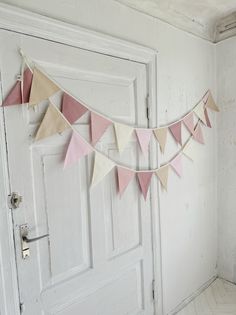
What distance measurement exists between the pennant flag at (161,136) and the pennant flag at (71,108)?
62 centimetres

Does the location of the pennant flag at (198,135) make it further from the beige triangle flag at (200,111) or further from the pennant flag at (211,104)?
the pennant flag at (211,104)

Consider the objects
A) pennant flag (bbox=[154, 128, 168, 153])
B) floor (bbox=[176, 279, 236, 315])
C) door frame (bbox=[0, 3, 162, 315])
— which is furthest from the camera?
floor (bbox=[176, 279, 236, 315])

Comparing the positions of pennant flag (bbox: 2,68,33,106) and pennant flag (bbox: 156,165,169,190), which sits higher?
pennant flag (bbox: 2,68,33,106)

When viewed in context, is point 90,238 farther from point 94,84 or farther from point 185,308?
point 185,308

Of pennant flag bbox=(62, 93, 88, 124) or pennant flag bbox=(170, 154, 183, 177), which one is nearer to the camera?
pennant flag bbox=(62, 93, 88, 124)

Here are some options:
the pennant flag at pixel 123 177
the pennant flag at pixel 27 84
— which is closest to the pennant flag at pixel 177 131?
the pennant flag at pixel 123 177

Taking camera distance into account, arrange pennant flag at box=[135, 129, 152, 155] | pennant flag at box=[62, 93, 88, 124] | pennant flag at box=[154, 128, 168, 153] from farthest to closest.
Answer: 1. pennant flag at box=[154, 128, 168, 153]
2. pennant flag at box=[135, 129, 152, 155]
3. pennant flag at box=[62, 93, 88, 124]

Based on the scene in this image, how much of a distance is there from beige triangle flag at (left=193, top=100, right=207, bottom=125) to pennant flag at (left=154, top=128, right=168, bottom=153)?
1.41 feet

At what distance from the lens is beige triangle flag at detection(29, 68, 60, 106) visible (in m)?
1.13

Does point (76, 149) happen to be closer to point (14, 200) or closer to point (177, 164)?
point (14, 200)

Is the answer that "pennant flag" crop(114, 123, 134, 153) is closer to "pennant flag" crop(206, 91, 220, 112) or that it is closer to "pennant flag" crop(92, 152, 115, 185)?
"pennant flag" crop(92, 152, 115, 185)

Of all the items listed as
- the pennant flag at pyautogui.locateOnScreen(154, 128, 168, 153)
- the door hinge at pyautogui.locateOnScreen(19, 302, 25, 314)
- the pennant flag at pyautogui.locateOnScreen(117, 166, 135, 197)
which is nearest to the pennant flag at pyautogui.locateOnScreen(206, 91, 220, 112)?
the pennant flag at pyautogui.locateOnScreen(154, 128, 168, 153)

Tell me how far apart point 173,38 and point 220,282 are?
7.36 feet

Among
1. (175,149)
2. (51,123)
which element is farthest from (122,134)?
(175,149)
